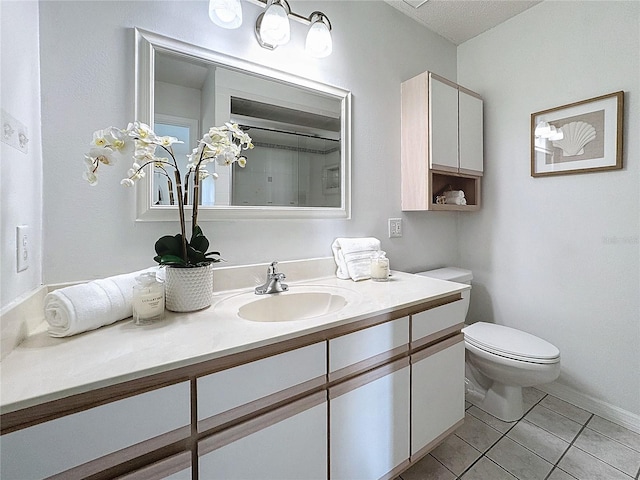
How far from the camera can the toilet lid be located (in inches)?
54.4

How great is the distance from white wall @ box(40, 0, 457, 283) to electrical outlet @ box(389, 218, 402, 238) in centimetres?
4

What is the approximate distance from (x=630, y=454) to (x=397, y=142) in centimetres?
190

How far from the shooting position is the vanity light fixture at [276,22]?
111 centimetres

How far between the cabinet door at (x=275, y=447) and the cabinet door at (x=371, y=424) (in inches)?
2.0

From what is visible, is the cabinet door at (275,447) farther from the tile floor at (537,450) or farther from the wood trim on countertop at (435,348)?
the tile floor at (537,450)

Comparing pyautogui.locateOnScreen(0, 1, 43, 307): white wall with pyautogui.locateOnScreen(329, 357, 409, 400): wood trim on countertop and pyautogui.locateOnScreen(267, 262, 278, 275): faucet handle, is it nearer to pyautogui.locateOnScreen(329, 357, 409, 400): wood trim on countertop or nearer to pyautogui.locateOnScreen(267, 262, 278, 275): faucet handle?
pyautogui.locateOnScreen(267, 262, 278, 275): faucet handle

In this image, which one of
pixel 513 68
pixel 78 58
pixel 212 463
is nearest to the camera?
pixel 212 463

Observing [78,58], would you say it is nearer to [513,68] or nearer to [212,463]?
[212,463]

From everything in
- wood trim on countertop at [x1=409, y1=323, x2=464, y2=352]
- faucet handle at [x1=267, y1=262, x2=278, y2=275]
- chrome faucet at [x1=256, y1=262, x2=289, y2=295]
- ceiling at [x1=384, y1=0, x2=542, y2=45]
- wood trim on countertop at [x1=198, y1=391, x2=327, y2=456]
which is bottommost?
wood trim on countertop at [x1=198, y1=391, x2=327, y2=456]

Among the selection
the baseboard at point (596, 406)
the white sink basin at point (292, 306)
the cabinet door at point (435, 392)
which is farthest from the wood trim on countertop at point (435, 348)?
the baseboard at point (596, 406)

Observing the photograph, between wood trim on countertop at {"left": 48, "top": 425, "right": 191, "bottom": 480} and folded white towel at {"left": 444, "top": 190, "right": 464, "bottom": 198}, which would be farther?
folded white towel at {"left": 444, "top": 190, "right": 464, "bottom": 198}

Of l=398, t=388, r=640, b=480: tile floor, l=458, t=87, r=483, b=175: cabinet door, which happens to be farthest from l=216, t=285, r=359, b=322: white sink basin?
l=458, t=87, r=483, b=175: cabinet door

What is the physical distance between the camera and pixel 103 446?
0.54 metres

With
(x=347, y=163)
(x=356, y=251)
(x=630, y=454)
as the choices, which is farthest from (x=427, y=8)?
(x=630, y=454)
